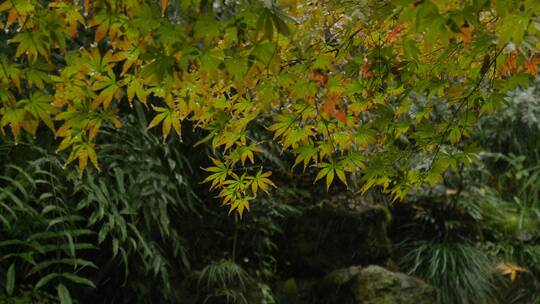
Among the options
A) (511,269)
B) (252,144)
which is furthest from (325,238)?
(252,144)

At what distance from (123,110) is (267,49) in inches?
105

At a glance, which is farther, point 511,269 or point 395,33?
point 511,269

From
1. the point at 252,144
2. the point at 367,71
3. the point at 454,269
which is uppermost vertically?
the point at 367,71

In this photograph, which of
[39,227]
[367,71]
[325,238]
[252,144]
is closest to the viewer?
[367,71]

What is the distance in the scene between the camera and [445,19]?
90 centimetres

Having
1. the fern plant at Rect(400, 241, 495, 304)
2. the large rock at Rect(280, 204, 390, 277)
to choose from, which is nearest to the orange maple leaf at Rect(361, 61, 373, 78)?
the large rock at Rect(280, 204, 390, 277)

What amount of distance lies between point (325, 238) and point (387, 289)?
610 millimetres

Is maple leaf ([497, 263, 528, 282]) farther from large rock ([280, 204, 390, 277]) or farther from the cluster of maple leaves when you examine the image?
the cluster of maple leaves

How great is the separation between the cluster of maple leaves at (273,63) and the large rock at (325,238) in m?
2.29

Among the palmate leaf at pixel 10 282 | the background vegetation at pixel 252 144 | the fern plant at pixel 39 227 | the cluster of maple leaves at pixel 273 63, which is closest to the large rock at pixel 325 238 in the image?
the background vegetation at pixel 252 144

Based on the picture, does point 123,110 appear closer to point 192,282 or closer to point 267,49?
point 192,282

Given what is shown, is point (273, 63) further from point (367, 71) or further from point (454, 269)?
point (454, 269)

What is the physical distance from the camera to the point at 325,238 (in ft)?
12.8

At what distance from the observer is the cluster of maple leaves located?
91 cm
